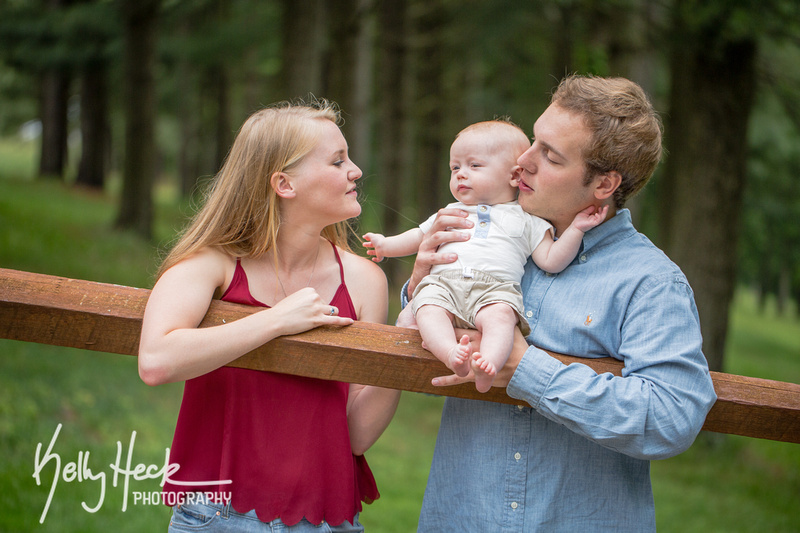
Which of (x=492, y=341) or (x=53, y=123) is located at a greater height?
(x=492, y=341)

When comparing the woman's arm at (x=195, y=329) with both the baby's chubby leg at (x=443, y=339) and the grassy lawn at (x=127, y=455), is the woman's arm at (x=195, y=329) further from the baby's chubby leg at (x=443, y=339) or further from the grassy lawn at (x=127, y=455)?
the grassy lawn at (x=127, y=455)

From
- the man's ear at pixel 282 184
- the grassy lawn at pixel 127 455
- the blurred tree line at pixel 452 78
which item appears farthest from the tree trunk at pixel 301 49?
the man's ear at pixel 282 184

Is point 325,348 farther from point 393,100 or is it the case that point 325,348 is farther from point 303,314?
point 393,100

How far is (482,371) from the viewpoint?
1.97 meters

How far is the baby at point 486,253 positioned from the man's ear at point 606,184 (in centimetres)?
6

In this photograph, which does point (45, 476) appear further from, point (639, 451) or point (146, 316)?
point (639, 451)

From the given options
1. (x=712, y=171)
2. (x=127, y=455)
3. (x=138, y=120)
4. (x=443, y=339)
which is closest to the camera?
(x=443, y=339)

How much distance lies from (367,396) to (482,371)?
63cm

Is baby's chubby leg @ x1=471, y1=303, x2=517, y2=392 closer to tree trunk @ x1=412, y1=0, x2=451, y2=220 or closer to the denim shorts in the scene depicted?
the denim shorts

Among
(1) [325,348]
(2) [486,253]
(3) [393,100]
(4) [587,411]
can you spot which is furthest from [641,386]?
(3) [393,100]

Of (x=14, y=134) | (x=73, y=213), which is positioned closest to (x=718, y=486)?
(x=73, y=213)

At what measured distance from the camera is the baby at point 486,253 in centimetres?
206

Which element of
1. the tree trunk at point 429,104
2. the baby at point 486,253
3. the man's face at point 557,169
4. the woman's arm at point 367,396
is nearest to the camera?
the baby at point 486,253

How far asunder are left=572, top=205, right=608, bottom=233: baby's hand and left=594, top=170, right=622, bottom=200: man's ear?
43 millimetres
